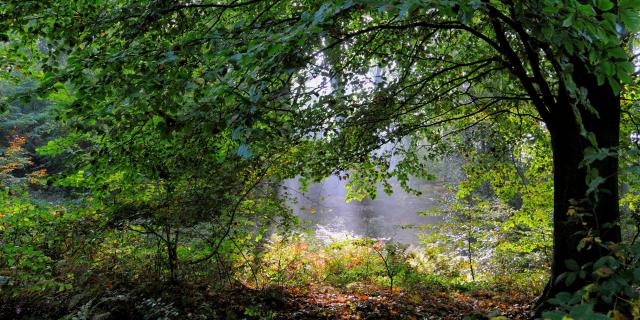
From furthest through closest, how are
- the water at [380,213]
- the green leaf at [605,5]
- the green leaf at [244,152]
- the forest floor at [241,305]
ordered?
the water at [380,213] < the forest floor at [241,305] < the green leaf at [244,152] < the green leaf at [605,5]

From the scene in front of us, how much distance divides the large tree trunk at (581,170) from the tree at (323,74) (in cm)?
1

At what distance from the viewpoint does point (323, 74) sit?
3668 mm

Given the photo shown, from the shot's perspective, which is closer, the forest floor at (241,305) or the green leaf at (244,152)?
the green leaf at (244,152)

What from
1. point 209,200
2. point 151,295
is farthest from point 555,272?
point 151,295

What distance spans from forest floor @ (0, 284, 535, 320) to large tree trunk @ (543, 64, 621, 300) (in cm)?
109

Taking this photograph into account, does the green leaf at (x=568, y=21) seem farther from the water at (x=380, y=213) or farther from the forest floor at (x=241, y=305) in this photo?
the water at (x=380, y=213)

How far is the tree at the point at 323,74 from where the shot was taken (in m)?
1.87

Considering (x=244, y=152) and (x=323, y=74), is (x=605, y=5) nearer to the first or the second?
(x=244, y=152)

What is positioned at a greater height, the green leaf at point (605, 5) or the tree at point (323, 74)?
the tree at point (323, 74)

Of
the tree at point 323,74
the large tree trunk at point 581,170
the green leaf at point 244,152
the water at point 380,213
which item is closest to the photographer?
the tree at point 323,74

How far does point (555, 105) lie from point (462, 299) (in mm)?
3612

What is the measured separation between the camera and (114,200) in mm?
5414

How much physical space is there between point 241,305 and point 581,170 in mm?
4268

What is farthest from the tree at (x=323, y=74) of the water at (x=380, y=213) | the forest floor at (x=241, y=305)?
the water at (x=380, y=213)
